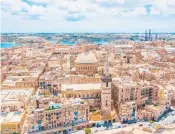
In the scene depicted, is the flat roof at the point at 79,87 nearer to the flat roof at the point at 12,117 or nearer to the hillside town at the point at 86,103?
the hillside town at the point at 86,103

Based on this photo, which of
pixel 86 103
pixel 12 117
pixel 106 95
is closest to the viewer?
pixel 12 117

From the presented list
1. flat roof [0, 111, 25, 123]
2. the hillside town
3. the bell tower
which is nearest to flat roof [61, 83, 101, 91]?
the hillside town

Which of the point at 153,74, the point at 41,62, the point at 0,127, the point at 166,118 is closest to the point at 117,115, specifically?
the point at 166,118

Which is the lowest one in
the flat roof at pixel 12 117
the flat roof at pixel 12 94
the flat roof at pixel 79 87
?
the flat roof at pixel 12 117

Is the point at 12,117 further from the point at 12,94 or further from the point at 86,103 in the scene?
the point at 86,103

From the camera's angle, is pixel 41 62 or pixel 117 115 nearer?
pixel 117 115

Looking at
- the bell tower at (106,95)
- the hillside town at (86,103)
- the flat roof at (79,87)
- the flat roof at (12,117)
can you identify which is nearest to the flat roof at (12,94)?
the hillside town at (86,103)

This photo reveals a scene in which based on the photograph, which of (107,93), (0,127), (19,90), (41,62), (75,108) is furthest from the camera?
(41,62)

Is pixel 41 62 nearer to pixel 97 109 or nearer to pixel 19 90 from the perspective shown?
pixel 19 90

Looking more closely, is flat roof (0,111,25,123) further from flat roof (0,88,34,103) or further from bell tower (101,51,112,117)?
bell tower (101,51,112,117)

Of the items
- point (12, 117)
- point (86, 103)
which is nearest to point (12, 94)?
point (12, 117)

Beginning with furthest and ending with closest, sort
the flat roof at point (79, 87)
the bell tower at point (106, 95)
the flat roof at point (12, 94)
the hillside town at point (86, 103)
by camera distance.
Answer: the flat roof at point (79, 87), the flat roof at point (12, 94), the bell tower at point (106, 95), the hillside town at point (86, 103)
